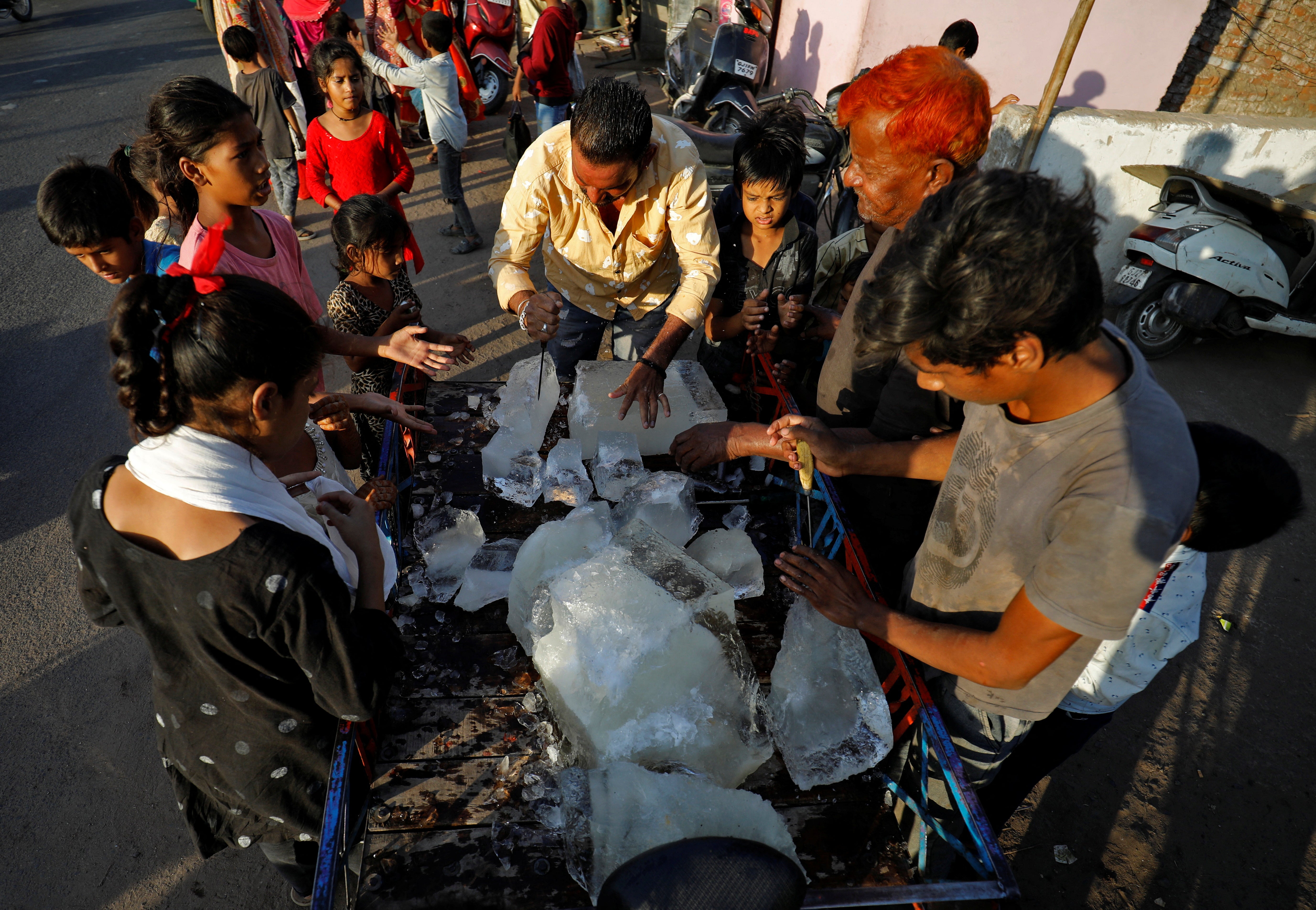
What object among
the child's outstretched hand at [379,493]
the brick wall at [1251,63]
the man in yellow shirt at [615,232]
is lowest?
the child's outstretched hand at [379,493]

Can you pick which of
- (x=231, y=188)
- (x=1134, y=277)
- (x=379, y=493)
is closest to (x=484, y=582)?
(x=379, y=493)

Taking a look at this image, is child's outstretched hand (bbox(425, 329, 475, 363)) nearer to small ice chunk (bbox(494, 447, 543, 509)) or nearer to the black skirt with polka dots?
small ice chunk (bbox(494, 447, 543, 509))

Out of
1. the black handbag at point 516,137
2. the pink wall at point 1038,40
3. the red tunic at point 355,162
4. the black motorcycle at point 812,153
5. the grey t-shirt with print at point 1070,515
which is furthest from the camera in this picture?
the pink wall at point 1038,40

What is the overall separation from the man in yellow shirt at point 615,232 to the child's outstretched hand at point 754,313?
0.24 metres

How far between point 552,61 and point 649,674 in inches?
236

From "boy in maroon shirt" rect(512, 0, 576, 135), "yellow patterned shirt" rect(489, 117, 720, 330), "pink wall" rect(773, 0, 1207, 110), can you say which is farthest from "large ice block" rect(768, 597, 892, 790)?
"pink wall" rect(773, 0, 1207, 110)

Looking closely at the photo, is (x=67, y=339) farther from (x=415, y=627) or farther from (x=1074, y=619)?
(x=1074, y=619)

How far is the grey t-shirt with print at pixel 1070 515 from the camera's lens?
3.70ft

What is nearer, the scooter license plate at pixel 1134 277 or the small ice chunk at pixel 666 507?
the small ice chunk at pixel 666 507

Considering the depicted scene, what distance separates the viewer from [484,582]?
1.86 meters

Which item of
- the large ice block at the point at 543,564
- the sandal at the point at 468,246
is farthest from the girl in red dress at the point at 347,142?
the large ice block at the point at 543,564

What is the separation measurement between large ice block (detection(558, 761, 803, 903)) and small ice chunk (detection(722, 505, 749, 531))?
970 millimetres

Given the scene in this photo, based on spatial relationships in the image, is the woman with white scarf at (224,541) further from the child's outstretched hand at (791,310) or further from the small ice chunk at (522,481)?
the child's outstretched hand at (791,310)

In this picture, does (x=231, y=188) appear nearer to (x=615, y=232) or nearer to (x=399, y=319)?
(x=399, y=319)
